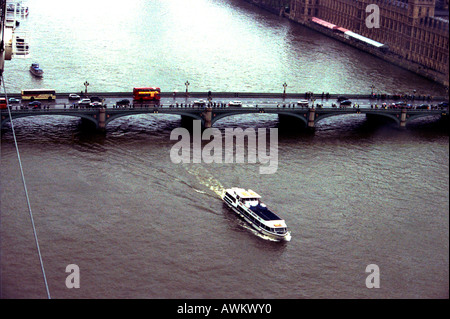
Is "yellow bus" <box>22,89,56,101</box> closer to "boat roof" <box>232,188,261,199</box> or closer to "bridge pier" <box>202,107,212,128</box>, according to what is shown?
"bridge pier" <box>202,107,212,128</box>

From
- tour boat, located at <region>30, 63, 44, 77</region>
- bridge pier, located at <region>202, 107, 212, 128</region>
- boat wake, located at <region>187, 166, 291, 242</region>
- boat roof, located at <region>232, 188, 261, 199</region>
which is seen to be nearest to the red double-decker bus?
bridge pier, located at <region>202, 107, 212, 128</region>

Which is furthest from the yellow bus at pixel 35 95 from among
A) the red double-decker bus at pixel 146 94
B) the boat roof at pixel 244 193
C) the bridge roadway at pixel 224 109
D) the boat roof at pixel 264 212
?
the boat roof at pixel 264 212

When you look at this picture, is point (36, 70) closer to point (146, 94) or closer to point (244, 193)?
point (146, 94)

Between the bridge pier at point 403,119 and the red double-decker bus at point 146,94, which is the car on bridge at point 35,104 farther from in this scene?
the bridge pier at point 403,119

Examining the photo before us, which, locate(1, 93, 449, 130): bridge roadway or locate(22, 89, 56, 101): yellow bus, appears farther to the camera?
locate(22, 89, 56, 101): yellow bus

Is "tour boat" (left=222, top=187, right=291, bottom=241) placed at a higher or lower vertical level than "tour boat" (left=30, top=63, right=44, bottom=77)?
lower

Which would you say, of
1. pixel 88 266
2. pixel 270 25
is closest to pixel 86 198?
pixel 88 266

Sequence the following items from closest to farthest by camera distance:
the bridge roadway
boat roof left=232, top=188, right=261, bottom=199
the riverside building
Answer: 1. boat roof left=232, top=188, right=261, bottom=199
2. the bridge roadway
3. the riverside building
